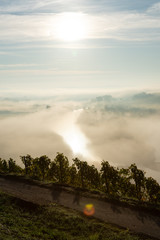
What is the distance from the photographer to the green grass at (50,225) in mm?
22031

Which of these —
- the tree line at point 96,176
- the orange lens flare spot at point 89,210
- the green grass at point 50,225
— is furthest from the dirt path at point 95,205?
the tree line at point 96,176

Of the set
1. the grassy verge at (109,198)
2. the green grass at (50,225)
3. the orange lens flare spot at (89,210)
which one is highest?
the grassy verge at (109,198)

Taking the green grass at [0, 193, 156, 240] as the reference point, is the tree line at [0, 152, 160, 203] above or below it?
above

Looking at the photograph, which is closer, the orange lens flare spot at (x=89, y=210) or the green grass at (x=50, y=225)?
the green grass at (x=50, y=225)

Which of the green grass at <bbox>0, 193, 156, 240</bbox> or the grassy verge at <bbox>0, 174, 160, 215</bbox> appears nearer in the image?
the green grass at <bbox>0, 193, 156, 240</bbox>

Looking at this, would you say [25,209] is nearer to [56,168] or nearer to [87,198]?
[87,198]

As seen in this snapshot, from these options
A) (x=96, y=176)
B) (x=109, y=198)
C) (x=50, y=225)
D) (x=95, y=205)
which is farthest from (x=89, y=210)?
(x=96, y=176)

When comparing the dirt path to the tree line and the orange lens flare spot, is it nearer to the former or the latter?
the orange lens flare spot

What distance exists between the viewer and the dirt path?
86.2 ft

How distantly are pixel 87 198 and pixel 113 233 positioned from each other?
1080cm

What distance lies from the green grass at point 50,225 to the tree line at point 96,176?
32.6 ft

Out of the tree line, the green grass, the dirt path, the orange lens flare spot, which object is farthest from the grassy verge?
the green grass

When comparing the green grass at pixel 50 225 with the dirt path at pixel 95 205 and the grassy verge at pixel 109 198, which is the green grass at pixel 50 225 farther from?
the grassy verge at pixel 109 198

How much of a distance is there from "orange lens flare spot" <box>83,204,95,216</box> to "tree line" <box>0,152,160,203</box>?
4.94m
